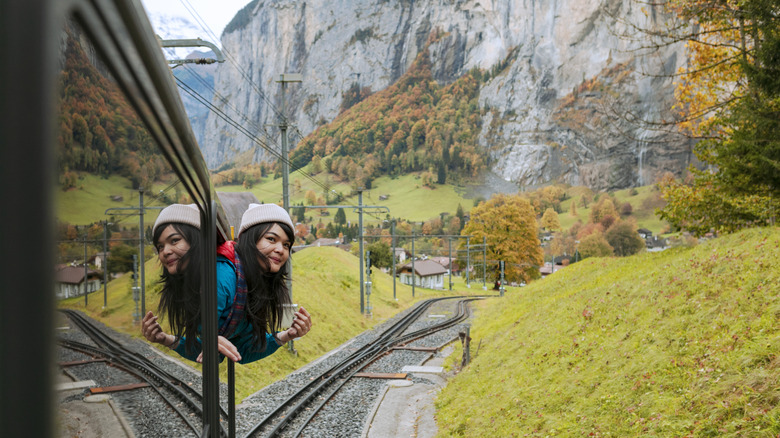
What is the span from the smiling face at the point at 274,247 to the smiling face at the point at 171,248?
3.16ft

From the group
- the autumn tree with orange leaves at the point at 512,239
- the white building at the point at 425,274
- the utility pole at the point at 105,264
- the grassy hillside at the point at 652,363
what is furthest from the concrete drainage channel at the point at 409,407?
the white building at the point at 425,274

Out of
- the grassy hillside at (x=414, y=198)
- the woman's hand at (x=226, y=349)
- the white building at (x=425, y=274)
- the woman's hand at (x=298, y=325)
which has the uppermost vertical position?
the woman's hand at (x=226, y=349)

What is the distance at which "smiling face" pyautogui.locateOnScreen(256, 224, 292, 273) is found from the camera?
2424 millimetres

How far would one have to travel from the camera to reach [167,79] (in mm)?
937

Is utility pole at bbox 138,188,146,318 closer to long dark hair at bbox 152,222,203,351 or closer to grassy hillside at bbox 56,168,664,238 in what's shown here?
long dark hair at bbox 152,222,203,351

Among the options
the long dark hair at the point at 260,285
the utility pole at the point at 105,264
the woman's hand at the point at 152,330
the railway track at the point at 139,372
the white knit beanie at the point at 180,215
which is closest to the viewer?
the railway track at the point at 139,372

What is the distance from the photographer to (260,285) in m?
2.39

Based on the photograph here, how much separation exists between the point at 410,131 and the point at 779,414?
586ft

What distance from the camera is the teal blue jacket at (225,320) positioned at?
2.13 m

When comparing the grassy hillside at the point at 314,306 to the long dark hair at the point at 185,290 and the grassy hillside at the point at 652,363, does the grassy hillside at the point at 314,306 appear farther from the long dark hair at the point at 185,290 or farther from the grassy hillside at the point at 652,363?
the grassy hillside at the point at 652,363

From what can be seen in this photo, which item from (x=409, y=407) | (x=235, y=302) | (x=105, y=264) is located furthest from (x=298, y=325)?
(x=409, y=407)

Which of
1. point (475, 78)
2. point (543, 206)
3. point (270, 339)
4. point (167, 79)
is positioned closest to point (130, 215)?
point (167, 79)

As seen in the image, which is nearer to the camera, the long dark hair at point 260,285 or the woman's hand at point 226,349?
the woman's hand at point 226,349

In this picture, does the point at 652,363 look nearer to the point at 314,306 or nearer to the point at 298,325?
the point at 298,325
